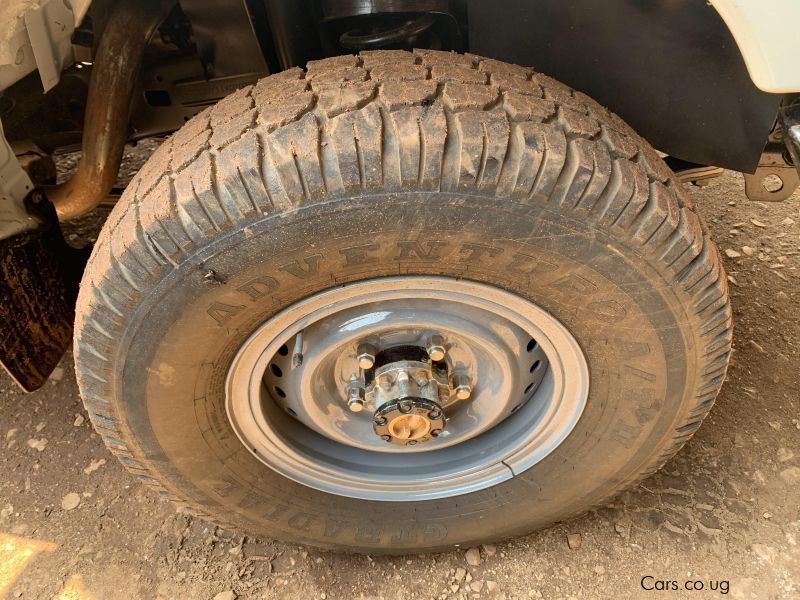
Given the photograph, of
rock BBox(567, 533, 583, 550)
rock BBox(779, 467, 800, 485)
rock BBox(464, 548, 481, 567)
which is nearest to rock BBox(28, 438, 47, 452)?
rock BBox(464, 548, 481, 567)

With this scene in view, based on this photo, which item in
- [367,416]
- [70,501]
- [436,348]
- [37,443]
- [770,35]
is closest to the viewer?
[770,35]

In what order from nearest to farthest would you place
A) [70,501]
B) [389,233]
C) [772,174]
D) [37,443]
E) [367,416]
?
[389,233] < [367,416] < [772,174] < [70,501] < [37,443]

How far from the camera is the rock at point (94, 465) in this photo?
2.13m

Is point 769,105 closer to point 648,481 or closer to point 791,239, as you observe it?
point 648,481

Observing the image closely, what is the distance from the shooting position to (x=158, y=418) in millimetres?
1385

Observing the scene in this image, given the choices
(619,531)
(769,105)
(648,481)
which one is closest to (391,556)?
(619,531)

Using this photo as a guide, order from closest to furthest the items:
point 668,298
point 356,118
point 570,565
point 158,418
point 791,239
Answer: point 356,118
point 668,298
point 158,418
point 570,565
point 791,239

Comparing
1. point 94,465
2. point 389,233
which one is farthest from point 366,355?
point 94,465

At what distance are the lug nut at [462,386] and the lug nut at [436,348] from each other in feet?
0.32

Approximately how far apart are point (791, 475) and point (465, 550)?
104 cm

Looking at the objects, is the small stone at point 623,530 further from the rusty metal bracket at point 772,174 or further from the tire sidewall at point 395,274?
the rusty metal bracket at point 772,174

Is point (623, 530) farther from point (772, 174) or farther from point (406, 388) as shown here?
point (772, 174)

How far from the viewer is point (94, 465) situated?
2.15 m

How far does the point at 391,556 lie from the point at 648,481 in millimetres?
826
